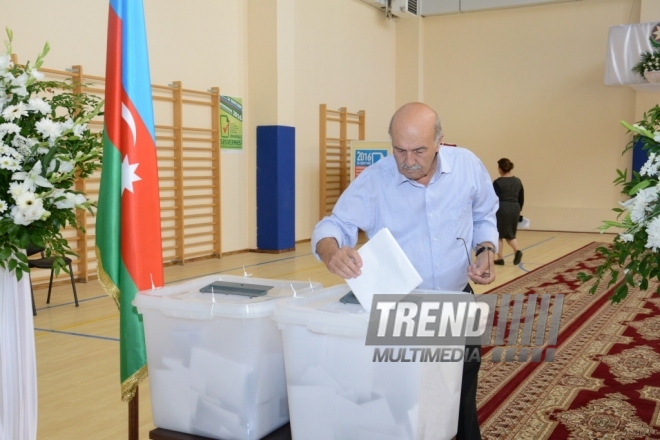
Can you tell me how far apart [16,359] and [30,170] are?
1.86 ft

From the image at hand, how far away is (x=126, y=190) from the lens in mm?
2213

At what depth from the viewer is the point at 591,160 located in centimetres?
1221

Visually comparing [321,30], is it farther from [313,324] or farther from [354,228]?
[313,324]

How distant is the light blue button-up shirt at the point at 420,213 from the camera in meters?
2.20

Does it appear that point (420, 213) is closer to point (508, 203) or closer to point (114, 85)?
point (114, 85)

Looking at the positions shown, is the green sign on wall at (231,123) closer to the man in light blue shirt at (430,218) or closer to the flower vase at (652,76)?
the flower vase at (652,76)

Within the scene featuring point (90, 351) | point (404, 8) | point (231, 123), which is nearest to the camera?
point (90, 351)

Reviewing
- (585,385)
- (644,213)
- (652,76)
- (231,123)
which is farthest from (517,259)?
(644,213)

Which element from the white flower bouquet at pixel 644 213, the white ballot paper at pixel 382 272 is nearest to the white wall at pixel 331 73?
the white flower bouquet at pixel 644 213

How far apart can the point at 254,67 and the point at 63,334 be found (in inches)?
217

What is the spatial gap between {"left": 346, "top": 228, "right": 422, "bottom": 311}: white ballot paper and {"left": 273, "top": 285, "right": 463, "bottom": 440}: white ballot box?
54 millimetres

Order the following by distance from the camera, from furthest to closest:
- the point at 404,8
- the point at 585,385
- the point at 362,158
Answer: the point at 404,8, the point at 362,158, the point at 585,385

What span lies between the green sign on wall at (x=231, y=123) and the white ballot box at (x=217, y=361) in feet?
24.1

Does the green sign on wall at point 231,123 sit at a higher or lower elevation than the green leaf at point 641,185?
higher
